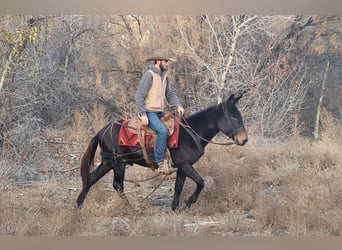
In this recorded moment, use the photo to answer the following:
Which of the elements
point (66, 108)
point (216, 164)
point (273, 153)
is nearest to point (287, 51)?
point (273, 153)

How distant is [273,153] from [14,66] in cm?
424

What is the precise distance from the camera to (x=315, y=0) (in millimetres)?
6906

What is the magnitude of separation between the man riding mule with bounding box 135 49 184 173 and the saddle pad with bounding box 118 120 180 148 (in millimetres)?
123

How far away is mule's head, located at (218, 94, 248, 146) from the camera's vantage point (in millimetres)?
6395

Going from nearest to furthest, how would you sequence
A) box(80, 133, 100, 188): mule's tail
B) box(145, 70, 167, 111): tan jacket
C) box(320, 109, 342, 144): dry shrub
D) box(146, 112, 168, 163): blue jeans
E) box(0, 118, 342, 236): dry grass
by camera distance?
box(0, 118, 342, 236): dry grass < box(146, 112, 168, 163): blue jeans < box(145, 70, 167, 111): tan jacket < box(80, 133, 100, 188): mule's tail < box(320, 109, 342, 144): dry shrub

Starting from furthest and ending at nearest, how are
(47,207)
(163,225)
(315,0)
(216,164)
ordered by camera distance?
(216,164), (315,0), (47,207), (163,225)

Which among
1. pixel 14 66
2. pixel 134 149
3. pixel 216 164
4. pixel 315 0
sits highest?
pixel 315 0

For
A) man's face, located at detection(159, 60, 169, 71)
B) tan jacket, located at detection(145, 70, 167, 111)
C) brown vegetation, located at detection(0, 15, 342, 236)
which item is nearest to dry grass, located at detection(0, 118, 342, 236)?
brown vegetation, located at detection(0, 15, 342, 236)

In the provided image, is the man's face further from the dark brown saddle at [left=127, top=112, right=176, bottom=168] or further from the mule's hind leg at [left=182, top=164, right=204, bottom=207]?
the mule's hind leg at [left=182, top=164, right=204, bottom=207]

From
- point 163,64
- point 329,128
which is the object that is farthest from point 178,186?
point 329,128

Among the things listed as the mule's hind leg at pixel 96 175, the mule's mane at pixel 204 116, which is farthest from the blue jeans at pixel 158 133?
the mule's hind leg at pixel 96 175

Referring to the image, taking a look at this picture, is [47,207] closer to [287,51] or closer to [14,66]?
[14,66]

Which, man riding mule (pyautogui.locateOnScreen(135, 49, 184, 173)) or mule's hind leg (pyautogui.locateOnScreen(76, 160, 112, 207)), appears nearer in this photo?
man riding mule (pyautogui.locateOnScreen(135, 49, 184, 173))

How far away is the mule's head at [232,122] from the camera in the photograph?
639 centimetres
